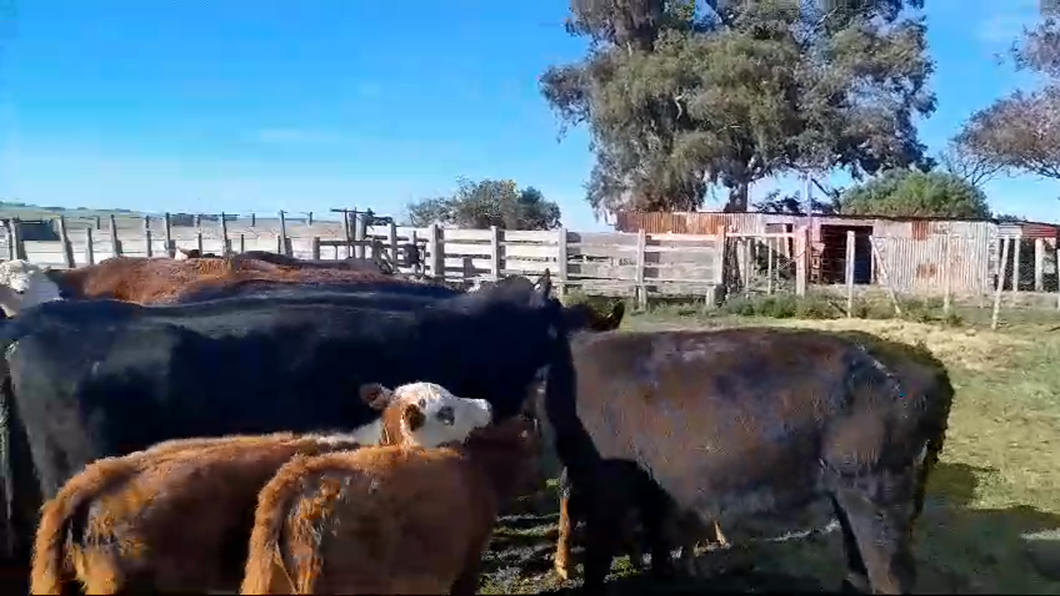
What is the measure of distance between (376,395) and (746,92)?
31.1 m

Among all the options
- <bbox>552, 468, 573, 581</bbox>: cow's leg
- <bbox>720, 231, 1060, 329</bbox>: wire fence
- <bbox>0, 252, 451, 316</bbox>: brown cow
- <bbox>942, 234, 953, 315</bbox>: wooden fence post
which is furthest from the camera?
<bbox>942, 234, 953, 315</bbox>: wooden fence post

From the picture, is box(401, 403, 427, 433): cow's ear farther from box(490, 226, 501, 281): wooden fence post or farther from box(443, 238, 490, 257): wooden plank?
box(443, 238, 490, 257): wooden plank

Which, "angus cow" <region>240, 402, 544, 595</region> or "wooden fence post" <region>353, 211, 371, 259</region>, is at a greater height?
"wooden fence post" <region>353, 211, 371, 259</region>

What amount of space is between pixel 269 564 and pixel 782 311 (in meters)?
14.1

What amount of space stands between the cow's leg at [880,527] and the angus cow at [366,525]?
1.63 m

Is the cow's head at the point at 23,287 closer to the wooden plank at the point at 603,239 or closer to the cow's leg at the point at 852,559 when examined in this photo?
the cow's leg at the point at 852,559

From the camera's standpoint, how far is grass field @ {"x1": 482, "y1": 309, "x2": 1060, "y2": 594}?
519 cm

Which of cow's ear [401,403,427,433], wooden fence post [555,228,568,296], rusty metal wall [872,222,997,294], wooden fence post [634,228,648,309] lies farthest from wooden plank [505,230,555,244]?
cow's ear [401,403,427,433]

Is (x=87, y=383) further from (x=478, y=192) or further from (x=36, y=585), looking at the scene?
(x=478, y=192)

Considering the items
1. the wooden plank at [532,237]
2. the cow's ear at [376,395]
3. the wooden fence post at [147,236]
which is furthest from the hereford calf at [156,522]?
the wooden fence post at [147,236]

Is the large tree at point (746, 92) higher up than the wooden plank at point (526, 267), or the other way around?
the large tree at point (746, 92)

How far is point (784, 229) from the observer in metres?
29.8

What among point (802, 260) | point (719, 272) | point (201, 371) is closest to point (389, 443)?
point (201, 371)

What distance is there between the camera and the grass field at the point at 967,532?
519 centimetres
